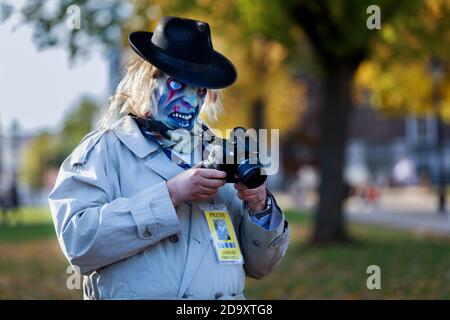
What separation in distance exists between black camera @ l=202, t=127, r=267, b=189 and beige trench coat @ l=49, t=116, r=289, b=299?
204mm

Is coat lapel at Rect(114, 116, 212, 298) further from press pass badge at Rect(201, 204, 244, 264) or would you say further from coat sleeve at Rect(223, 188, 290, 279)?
coat sleeve at Rect(223, 188, 290, 279)

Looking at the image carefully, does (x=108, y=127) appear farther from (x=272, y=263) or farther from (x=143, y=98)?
(x=272, y=263)

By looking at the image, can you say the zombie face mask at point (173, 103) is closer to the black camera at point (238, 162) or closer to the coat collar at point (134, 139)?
the coat collar at point (134, 139)

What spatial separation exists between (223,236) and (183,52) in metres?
0.68

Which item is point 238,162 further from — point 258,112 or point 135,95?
point 258,112

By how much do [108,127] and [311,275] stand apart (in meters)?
8.64

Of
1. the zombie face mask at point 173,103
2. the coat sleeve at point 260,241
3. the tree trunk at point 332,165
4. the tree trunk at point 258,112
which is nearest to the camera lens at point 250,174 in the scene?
the coat sleeve at point 260,241

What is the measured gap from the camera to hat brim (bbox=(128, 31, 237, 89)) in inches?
108

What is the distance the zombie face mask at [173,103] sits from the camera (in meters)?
2.77

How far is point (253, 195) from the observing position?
8.83 feet

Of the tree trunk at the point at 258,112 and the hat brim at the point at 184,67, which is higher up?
the tree trunk at the point at 258,112

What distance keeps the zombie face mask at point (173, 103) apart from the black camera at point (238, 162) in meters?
0.21

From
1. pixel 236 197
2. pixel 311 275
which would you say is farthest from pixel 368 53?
pixel 236 197
